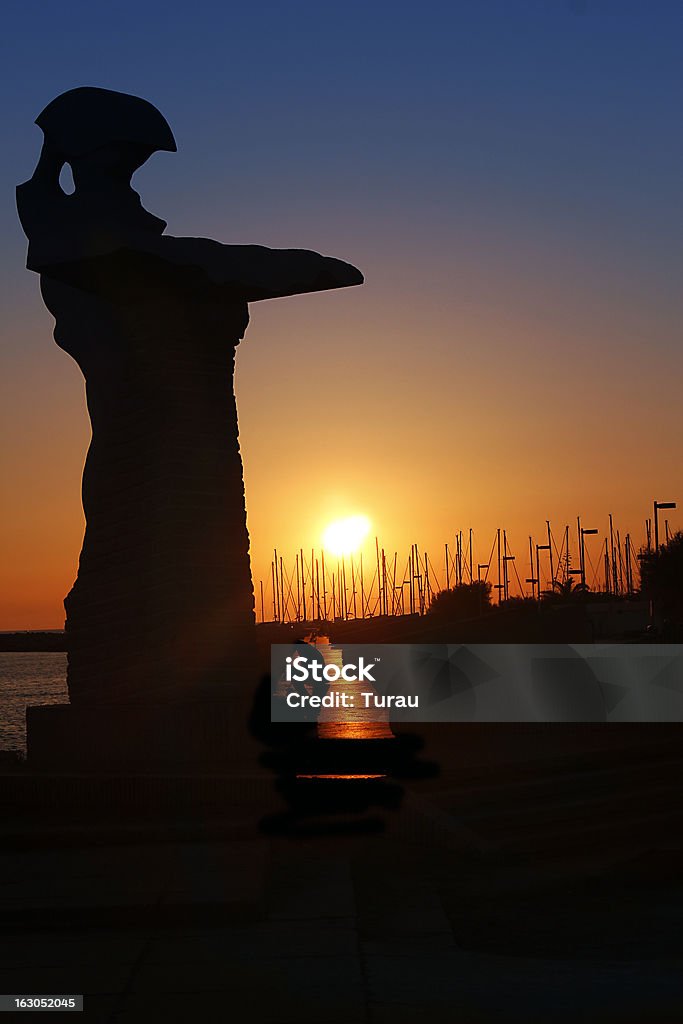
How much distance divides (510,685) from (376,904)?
13.6m

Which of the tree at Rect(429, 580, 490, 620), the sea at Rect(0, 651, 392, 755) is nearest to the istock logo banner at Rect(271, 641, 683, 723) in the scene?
the sea at Rect(0, 651, 392, 755)

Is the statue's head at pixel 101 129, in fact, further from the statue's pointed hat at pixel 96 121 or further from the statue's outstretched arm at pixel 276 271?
the statue's outstretched arm at pixel 276 271

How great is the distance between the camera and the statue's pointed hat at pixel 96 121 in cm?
1552

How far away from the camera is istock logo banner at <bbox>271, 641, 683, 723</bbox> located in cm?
2034

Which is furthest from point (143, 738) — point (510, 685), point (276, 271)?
point (510, 685)

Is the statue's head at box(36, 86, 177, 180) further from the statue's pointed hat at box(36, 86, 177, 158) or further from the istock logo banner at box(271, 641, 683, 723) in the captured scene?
the istock logo banner at box(271, 641, 683, 723)

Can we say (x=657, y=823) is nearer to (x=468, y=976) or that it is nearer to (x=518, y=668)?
(x=468, y=976)

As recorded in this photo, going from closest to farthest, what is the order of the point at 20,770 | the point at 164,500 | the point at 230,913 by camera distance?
the point at 230,913 < the point at 20,770 < the point at 164,500

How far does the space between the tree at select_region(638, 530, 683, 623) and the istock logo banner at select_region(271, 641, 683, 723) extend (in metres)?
26.0

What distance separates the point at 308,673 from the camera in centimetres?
2019

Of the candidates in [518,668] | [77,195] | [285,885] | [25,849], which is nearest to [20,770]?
[25,849]

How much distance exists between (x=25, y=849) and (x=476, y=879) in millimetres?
3937

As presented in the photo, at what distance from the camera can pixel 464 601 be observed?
101m

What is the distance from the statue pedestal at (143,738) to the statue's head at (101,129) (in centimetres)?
643
